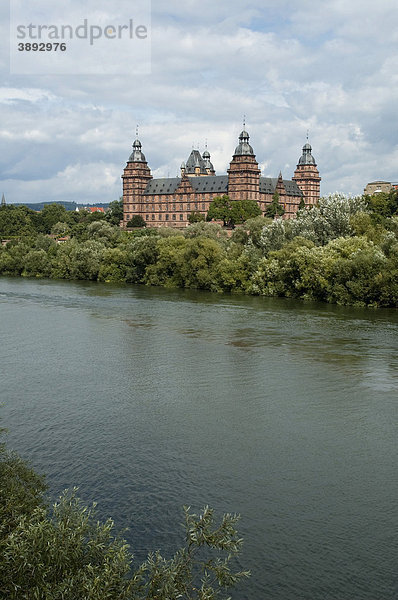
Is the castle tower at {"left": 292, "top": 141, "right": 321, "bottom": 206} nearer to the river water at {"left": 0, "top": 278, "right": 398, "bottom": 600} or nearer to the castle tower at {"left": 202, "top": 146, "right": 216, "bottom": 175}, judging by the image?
the castle tower at {"left": 202, "top": 146, "right": 216, "bottom": 175}

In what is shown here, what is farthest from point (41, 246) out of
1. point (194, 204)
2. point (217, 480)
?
point (217, 480)

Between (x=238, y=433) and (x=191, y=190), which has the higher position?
(x=191, y=190)

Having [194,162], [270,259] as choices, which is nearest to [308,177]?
[194,162]

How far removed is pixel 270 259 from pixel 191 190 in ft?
260

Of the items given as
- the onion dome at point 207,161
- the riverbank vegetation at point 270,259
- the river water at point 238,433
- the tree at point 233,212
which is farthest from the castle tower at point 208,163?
the river water at point 238,433

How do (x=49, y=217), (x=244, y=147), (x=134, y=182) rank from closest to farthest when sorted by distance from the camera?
Answer: (x=244, y=147) → (x=49, y=217) → (x=134, y=182)

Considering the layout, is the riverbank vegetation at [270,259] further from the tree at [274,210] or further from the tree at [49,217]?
the tree at [49,217]

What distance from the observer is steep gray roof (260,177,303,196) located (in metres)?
123

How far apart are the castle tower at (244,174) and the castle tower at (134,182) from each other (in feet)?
62.3

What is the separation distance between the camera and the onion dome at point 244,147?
119 meters

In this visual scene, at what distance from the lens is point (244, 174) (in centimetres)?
11812

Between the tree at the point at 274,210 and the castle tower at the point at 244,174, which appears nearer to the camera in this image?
the tree at the point at 274,210

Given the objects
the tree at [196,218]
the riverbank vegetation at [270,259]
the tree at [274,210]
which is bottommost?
the riverbank vegetation at [270,259]

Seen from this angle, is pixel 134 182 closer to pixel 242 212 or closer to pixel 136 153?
pixel 136 153
